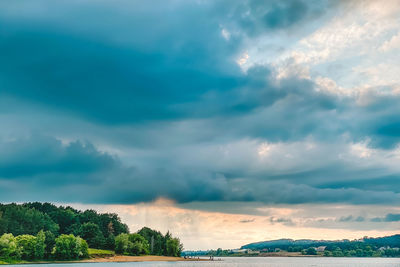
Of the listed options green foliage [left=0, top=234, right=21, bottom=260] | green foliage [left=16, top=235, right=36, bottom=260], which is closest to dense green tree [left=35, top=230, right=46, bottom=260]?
green foliage [left=16, top=235, right=36, bottom=260]

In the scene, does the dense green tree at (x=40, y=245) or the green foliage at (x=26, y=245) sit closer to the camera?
the green foliage at (x=26, y=245)

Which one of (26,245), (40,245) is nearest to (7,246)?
(26,245)

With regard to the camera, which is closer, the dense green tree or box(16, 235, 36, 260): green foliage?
box(16, 235, 36, 260): green foliage

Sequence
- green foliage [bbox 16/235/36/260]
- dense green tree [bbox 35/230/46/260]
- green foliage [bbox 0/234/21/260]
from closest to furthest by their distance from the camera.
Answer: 1. green foliage [bbox 0/234/21/260]
2. green foliage [bbox 16/235/36/260]
3. dense green tree [bbox 35/230/46/260]

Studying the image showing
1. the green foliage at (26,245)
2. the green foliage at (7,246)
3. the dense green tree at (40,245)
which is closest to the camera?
the green foliage at (7,246)

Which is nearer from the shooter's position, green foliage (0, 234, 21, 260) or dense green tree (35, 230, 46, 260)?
green foliage (0, 234, 21, 260)

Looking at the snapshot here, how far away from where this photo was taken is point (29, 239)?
632 ft

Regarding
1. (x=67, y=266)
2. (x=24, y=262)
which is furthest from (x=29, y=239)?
(x=67, y=266)

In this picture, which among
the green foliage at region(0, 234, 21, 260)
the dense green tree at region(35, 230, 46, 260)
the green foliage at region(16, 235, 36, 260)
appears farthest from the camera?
the dense green tree at region(35, 230, 46, 260)

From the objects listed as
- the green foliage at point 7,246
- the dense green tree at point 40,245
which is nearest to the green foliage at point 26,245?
the dense green tree at point 40,245

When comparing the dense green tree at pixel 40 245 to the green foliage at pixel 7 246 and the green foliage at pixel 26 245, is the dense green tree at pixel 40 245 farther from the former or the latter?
the green foliage at pixel 7 246

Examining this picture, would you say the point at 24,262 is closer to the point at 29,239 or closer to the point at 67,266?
the point at 29,239

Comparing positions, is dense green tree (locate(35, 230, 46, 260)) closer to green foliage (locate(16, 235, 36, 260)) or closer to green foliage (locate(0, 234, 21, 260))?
green foliage (locate(16, 235, 36, 260))

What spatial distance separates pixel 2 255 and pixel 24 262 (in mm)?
11149
